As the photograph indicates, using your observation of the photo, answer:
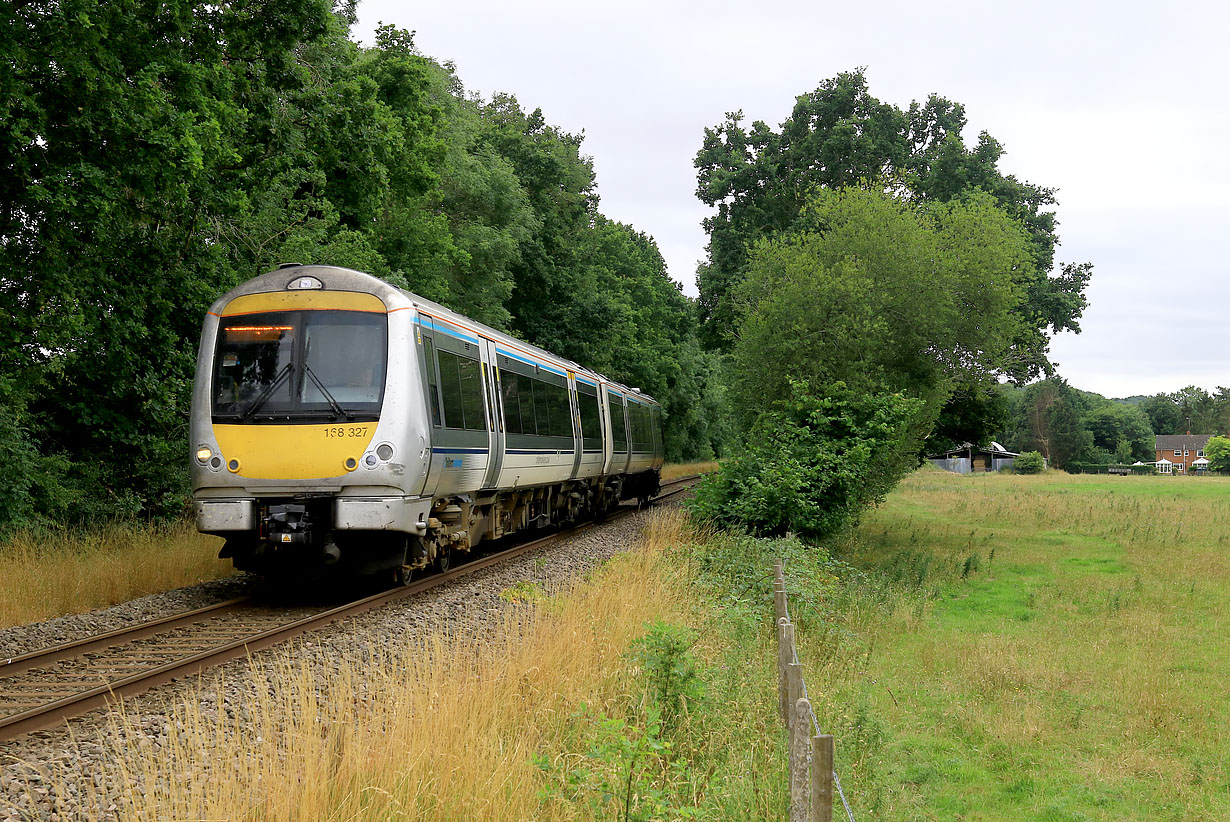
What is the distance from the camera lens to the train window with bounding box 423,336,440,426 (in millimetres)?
10539

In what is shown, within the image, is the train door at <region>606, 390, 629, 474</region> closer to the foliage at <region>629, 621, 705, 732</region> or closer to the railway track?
the railway track

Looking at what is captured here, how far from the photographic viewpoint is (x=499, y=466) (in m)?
13.1

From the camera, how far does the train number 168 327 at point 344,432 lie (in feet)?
31.9

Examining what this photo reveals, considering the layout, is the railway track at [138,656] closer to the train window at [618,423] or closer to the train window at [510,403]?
the train window at [510,403]

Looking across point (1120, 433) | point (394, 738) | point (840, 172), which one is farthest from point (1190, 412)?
point (394, 738)

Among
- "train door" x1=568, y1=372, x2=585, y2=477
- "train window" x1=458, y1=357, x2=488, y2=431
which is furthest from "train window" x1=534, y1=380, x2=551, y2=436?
"train window" x1=458, y1=357, x2=488, y2=431

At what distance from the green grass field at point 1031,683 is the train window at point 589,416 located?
5.64 meters

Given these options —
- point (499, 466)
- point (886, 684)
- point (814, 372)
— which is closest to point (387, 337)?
point (499, 466)

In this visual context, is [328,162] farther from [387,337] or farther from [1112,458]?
[1112,458]

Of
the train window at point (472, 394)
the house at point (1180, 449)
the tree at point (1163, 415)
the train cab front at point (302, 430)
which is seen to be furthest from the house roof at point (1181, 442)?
the train cab front at point (302, 430)

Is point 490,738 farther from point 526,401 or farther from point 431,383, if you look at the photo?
point 526,401

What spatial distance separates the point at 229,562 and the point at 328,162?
622 centimetres

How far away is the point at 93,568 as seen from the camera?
10.9 metres

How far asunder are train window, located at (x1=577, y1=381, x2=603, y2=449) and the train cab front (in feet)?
28.5
